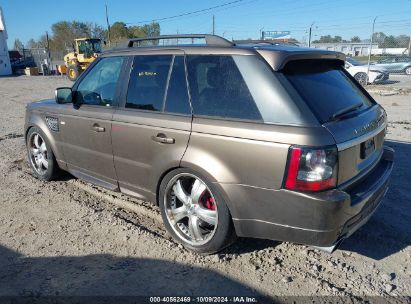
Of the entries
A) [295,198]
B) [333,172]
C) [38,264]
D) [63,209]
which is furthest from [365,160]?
[63,209]

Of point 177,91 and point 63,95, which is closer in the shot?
→ point 177,91

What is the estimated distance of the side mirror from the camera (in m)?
4.60

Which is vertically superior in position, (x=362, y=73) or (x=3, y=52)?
(x=3, y=52)

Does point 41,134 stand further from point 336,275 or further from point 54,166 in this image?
point 336,275

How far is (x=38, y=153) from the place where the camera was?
209 inches

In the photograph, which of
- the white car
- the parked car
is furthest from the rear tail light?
the parked car

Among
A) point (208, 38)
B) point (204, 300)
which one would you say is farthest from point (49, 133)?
point (204, 300)

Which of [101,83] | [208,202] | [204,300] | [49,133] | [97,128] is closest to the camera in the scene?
[204,300]

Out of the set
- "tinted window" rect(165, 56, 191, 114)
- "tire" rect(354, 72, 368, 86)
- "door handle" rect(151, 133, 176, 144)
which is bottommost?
"tire" rect(354, 72, 368, 86)

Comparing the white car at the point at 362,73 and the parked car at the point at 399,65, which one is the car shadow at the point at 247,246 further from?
the parked car at the point at 399,65

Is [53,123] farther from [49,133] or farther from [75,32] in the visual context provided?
[75,32]

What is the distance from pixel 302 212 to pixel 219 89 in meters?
1.21

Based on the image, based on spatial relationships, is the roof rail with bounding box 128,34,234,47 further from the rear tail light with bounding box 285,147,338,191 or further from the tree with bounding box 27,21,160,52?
the tree with bounding box 27,21,160,52


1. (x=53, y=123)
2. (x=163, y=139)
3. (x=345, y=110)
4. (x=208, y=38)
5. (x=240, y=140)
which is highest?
(x=208, y=38)
